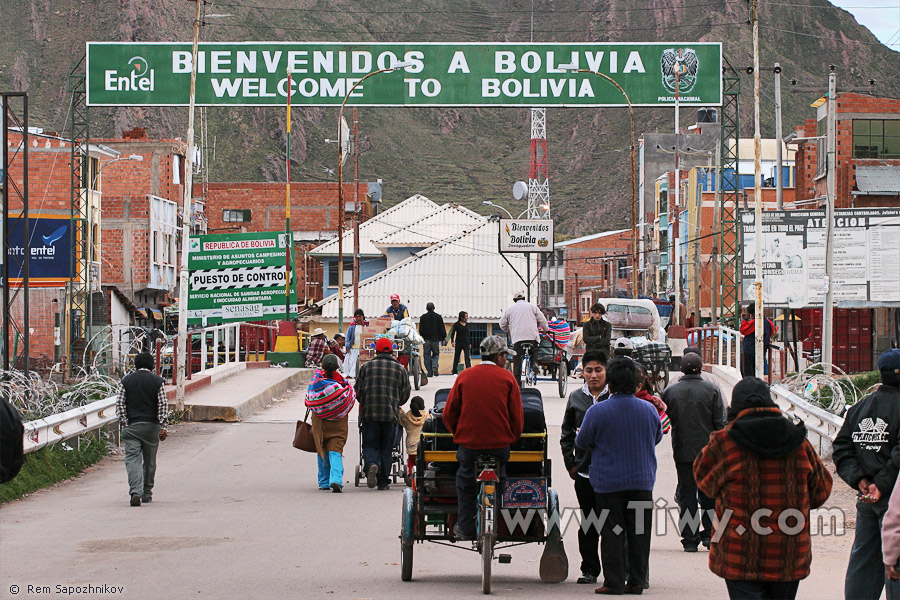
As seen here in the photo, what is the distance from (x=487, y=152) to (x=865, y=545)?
5517 inches

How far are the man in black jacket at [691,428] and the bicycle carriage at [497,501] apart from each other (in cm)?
166

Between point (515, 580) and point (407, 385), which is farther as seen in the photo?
point (407, 385)

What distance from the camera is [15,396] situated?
1555 cm

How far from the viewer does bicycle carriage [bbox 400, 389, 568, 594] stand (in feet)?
28.9

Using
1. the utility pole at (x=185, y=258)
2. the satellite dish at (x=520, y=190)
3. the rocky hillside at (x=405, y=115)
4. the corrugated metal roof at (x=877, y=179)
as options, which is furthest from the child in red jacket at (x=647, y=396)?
the rocky hillside at (x=405, y=115)

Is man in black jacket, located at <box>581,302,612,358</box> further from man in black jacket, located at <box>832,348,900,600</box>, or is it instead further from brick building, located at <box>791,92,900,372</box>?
brick building, located at <box>791,92,900,372</box>

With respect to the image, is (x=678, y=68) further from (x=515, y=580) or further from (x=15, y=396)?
(x=515, y=580)

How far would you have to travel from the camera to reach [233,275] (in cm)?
2498

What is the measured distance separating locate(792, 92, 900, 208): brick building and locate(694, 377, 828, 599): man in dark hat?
1654 inches

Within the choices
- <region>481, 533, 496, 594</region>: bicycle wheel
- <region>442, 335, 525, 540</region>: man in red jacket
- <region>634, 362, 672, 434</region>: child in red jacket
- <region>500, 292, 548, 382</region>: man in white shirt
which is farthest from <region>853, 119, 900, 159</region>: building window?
<region>481, 533, 496, 594</region>: bicycle wheel

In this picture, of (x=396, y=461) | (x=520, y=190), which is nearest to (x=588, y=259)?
(x=520, y=190)

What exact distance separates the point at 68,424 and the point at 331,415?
399 cm

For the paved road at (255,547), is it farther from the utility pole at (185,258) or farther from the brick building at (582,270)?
the brick building at (582,270)

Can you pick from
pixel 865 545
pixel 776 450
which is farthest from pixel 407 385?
pixel 776 450
